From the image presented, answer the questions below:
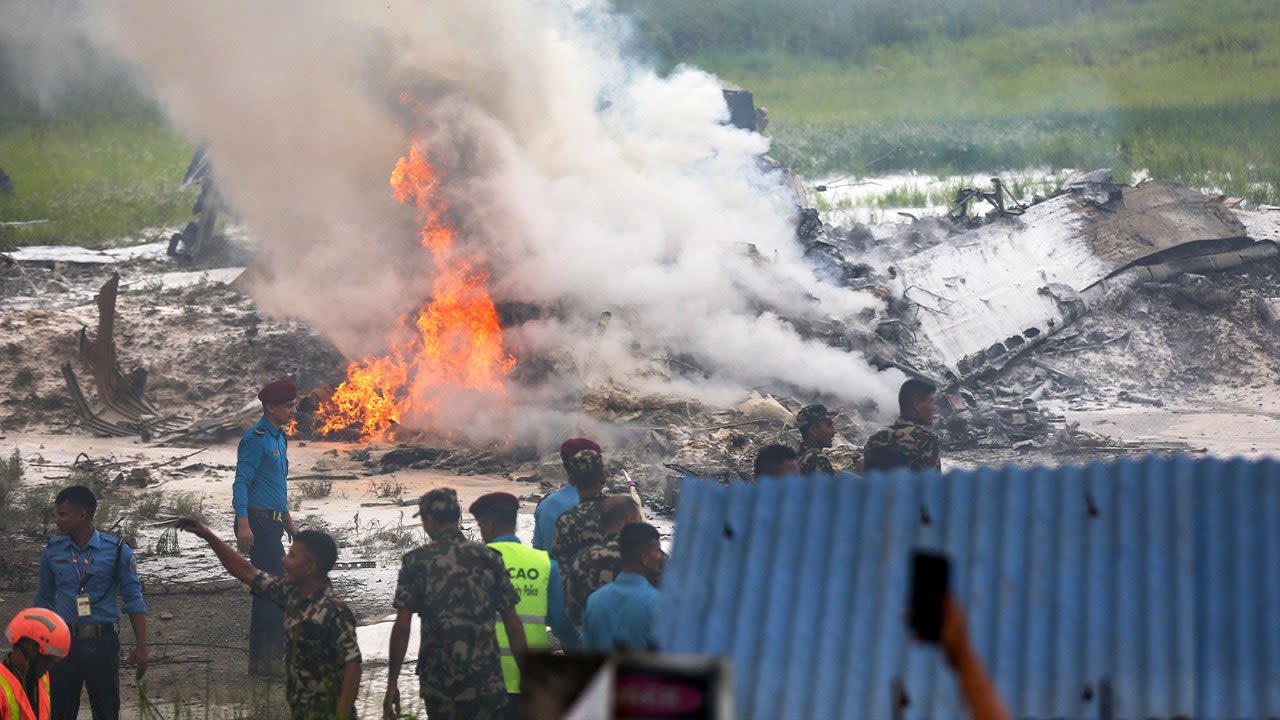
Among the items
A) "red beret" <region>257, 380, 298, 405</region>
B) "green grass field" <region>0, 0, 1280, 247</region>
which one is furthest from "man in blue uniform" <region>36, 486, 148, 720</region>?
"green grass field" <region>0, 0, 1280, 247</region>

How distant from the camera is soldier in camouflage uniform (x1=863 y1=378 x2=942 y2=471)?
8062 mm

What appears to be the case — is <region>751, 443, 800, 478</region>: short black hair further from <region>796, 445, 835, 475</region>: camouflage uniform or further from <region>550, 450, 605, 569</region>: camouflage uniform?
<region>550, 450, 605, 569</region>: camouflage uniform

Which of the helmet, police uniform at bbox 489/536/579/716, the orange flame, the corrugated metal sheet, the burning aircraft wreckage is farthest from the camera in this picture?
the orange flame

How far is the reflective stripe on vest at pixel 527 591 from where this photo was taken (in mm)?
6230

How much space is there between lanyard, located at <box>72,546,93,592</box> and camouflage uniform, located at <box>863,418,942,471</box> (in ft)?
14.3

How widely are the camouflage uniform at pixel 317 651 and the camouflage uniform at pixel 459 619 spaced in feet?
1.10

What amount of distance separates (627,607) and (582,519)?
148 cm

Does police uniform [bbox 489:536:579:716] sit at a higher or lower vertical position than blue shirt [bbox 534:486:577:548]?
lower

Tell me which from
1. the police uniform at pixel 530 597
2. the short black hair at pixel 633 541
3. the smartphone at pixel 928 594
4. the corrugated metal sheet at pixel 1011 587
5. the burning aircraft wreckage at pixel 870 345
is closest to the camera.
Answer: the smartphone at pixel 928 594

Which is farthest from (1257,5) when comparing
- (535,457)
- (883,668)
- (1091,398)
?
(883,668)

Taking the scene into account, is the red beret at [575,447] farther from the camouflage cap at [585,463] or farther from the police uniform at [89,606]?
the police uniform at [89,606]

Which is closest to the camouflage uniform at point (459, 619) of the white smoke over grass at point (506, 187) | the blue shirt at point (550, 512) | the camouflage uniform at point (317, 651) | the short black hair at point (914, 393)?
the camouflage uniform at point (317, 651)

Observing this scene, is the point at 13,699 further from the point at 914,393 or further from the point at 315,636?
the point at 914,393

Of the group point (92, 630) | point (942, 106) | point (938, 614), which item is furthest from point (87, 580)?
point (942, 106)
